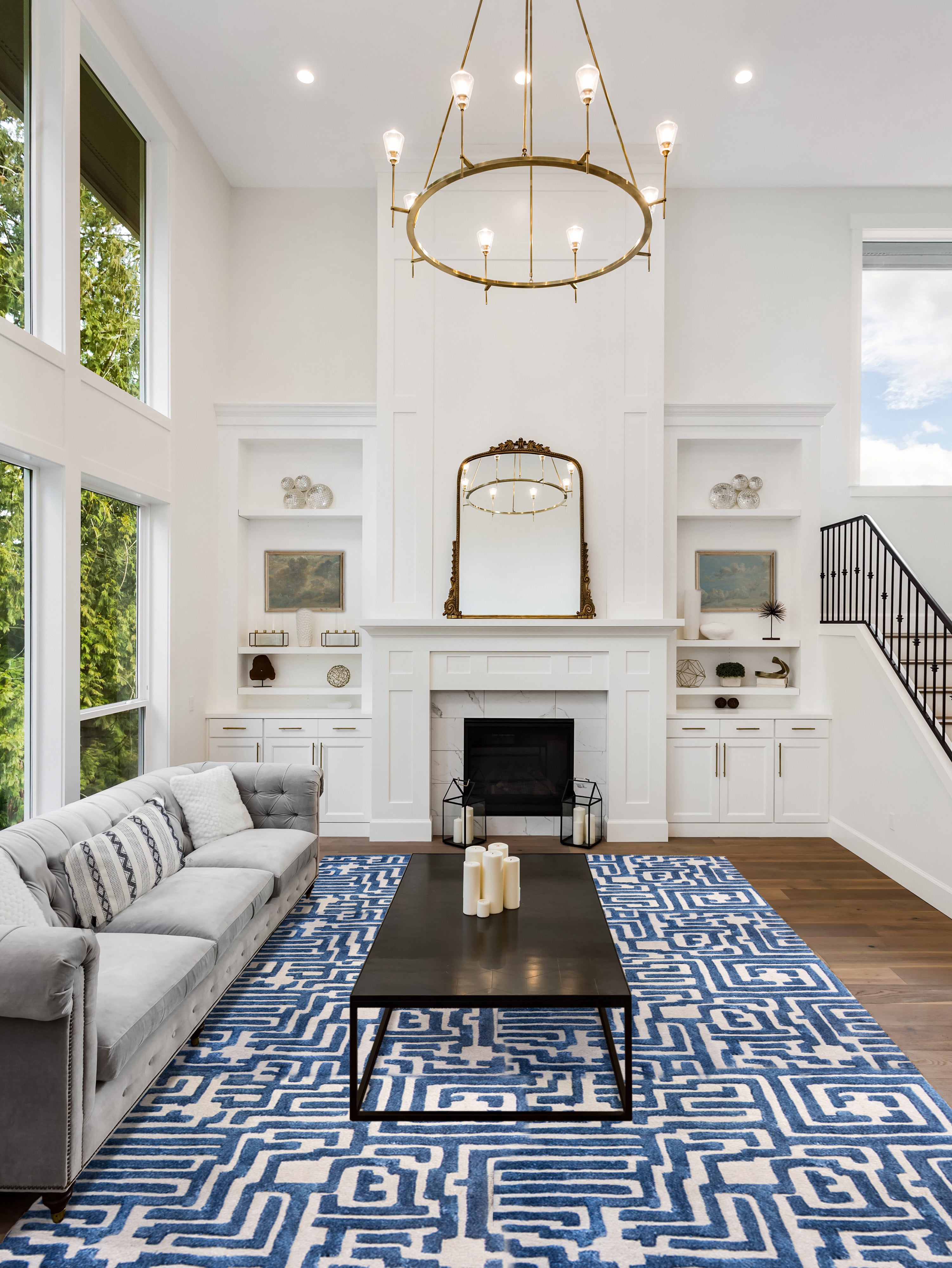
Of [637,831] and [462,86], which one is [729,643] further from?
[462,86]

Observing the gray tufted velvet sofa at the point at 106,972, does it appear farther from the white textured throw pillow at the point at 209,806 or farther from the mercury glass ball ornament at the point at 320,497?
the mercury glass ball ornament at the point at 320,497

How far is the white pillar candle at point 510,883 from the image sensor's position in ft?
9.79

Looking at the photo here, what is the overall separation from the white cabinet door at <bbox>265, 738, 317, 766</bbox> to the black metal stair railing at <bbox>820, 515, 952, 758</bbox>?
382 centimetres

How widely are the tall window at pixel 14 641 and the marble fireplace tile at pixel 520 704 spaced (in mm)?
2949

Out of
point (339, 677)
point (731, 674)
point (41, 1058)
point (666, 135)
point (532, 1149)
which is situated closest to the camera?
point (41, 1058)

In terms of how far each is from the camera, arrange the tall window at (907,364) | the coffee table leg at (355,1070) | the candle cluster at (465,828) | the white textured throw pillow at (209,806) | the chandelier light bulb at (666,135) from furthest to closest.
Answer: the tall window at (907,364)
the candle cluster at (465,828)
the white textured throw pillow at (209,806)
the chandelier light bulb at (666,135)
the coffee table leg at (355,1070)

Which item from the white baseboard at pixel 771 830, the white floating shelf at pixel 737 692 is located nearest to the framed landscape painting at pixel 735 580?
the white floating shelf at pixel 737 692

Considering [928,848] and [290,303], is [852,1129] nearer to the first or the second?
[928,848]

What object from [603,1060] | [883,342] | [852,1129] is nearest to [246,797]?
[603,1060]

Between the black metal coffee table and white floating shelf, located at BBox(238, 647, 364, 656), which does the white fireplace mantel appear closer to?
white floating shelf, located at BBox(238, 647, 364, 656)

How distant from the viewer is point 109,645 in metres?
4.24

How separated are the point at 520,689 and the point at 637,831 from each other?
128cm

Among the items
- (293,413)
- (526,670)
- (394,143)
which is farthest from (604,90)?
(526,670)

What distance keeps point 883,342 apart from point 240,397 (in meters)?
5.09
